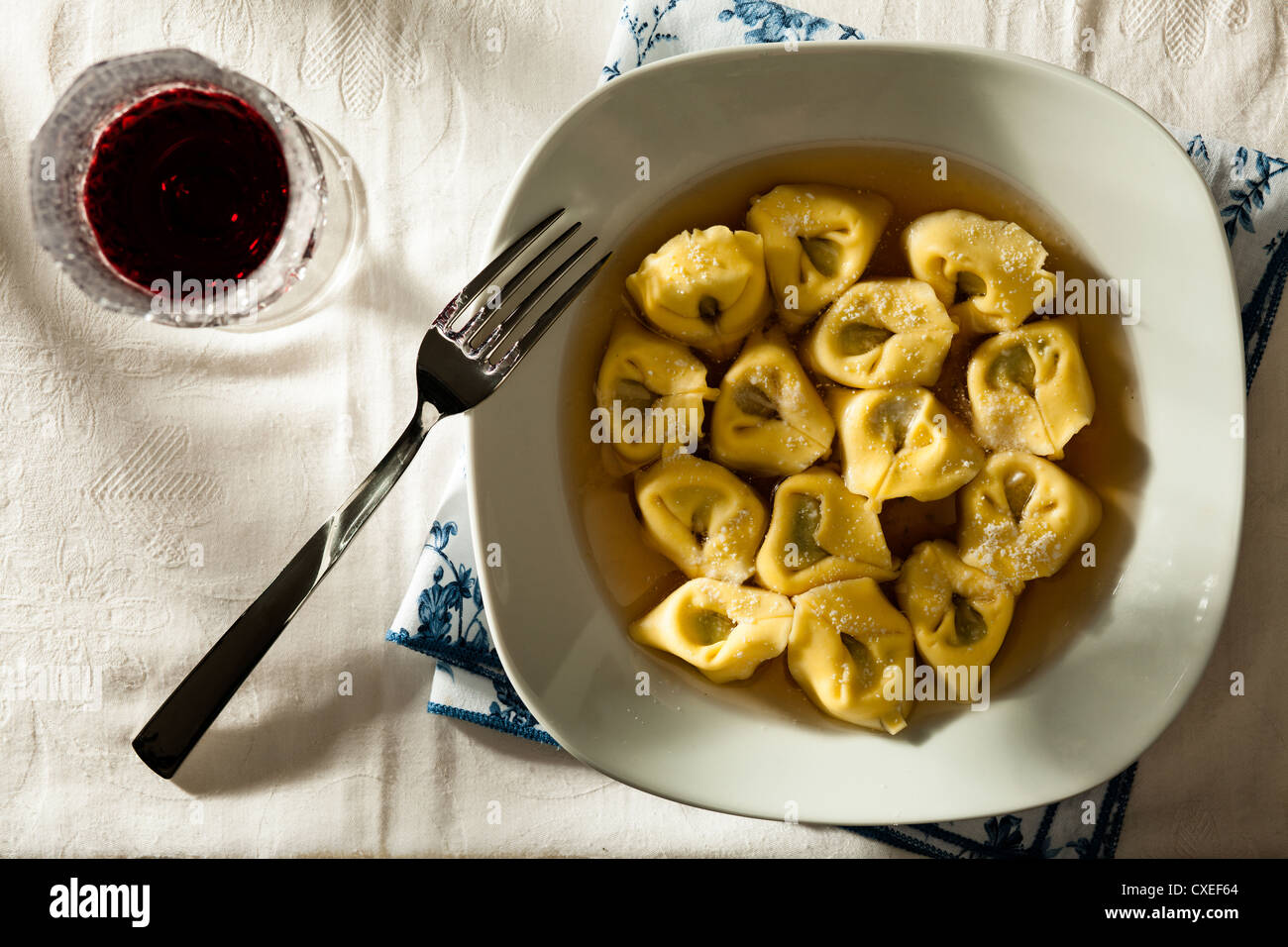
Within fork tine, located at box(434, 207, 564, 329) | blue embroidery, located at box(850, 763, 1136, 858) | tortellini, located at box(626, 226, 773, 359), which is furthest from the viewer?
blue embroidery, located at box(850, 763, 1136, 858)

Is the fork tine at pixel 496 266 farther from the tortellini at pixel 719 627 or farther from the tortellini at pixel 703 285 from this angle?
the tortellini at pixel 719 627

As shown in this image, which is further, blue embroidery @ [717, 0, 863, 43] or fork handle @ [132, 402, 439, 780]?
blue embroidery @ [717, 0, 863, 43]

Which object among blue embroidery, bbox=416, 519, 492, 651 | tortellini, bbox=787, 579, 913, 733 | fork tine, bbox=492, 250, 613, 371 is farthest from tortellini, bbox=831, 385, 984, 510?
blue embroidery, bbox=416, 519, 492, 651

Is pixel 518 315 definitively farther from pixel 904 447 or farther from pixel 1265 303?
pixel 1265 303

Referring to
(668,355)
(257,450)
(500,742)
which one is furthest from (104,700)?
(668,355)

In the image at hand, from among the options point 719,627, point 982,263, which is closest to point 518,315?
point 719,627

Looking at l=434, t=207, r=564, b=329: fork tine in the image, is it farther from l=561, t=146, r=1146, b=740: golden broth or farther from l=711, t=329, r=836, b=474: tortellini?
l=711, t=329, r=836, b=474: tortellini
